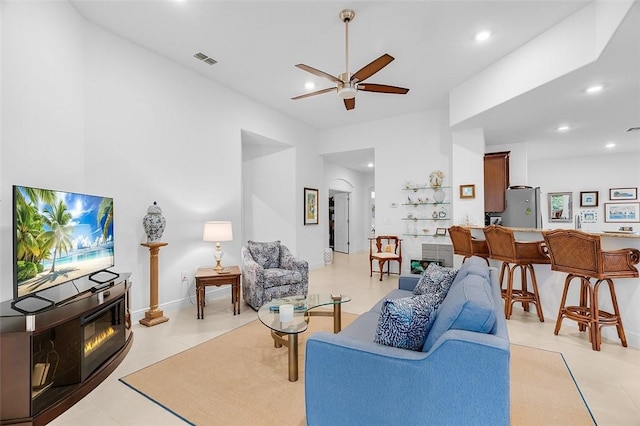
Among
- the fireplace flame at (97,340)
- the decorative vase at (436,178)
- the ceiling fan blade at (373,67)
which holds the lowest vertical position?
the fireplace flame at (97,340)

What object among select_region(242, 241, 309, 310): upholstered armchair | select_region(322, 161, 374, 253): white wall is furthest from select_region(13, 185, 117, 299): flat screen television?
select_region(322, 161, 374, 253): white wall

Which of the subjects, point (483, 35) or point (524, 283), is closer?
point (483, 35)

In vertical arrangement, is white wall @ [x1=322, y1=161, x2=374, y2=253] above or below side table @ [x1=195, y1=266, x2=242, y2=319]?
above

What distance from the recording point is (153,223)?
3.38 m

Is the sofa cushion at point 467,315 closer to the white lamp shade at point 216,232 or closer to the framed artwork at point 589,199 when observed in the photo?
the white lamp shade at point 216,232

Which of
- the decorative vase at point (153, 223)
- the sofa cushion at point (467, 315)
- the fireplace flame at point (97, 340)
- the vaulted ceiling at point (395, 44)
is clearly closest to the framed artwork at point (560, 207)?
the vaulted ceiling at point (395, 44)

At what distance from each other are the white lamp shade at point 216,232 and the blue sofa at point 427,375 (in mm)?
2715

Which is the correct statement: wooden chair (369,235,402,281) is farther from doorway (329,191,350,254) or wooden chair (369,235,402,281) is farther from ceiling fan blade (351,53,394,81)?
ceiling fan blade (351,53,394,81)

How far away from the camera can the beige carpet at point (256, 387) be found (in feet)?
6.15

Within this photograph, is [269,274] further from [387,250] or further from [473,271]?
[387,250]

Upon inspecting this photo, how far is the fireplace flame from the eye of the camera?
223cm

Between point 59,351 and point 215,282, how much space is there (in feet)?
5.61

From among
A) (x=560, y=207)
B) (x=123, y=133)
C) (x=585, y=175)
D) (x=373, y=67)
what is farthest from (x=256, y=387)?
(x=585, y=175)

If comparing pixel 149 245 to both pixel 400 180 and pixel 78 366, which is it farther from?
pixel 400 180
